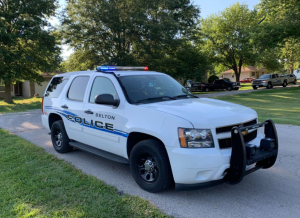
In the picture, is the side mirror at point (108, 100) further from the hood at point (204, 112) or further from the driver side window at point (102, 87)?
the hood at point (204, 112)

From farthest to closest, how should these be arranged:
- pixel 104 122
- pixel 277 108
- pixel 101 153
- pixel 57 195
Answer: pixel 277 108, pixel 101 153, pixel 104 122, pixel 57 195

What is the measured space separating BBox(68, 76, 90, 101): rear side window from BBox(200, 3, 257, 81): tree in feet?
113

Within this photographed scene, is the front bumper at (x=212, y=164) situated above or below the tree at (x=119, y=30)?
below

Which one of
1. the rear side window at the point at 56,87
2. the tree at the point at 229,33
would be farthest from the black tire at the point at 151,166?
the tree at the point at 229,33

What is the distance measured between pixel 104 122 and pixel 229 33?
38.3m

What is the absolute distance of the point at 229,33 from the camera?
38.4m

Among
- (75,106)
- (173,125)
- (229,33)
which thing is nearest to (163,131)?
(173,125)

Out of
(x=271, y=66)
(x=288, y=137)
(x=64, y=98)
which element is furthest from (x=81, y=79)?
(x=271, y=66)

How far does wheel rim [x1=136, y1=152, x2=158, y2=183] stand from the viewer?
3.66 meters

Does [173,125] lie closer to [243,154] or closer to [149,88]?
[243,154]

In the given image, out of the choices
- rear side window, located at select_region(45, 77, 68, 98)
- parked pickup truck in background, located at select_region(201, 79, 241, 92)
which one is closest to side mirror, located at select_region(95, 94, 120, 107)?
rear side window, located at select_region(45, 77, 68, 98)

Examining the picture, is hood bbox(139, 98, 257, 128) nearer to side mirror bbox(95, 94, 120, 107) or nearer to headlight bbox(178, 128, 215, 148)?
headlight bbox(178, 128, 215, 148)

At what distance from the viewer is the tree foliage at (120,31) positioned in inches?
779

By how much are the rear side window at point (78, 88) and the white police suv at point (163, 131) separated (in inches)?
0.9
